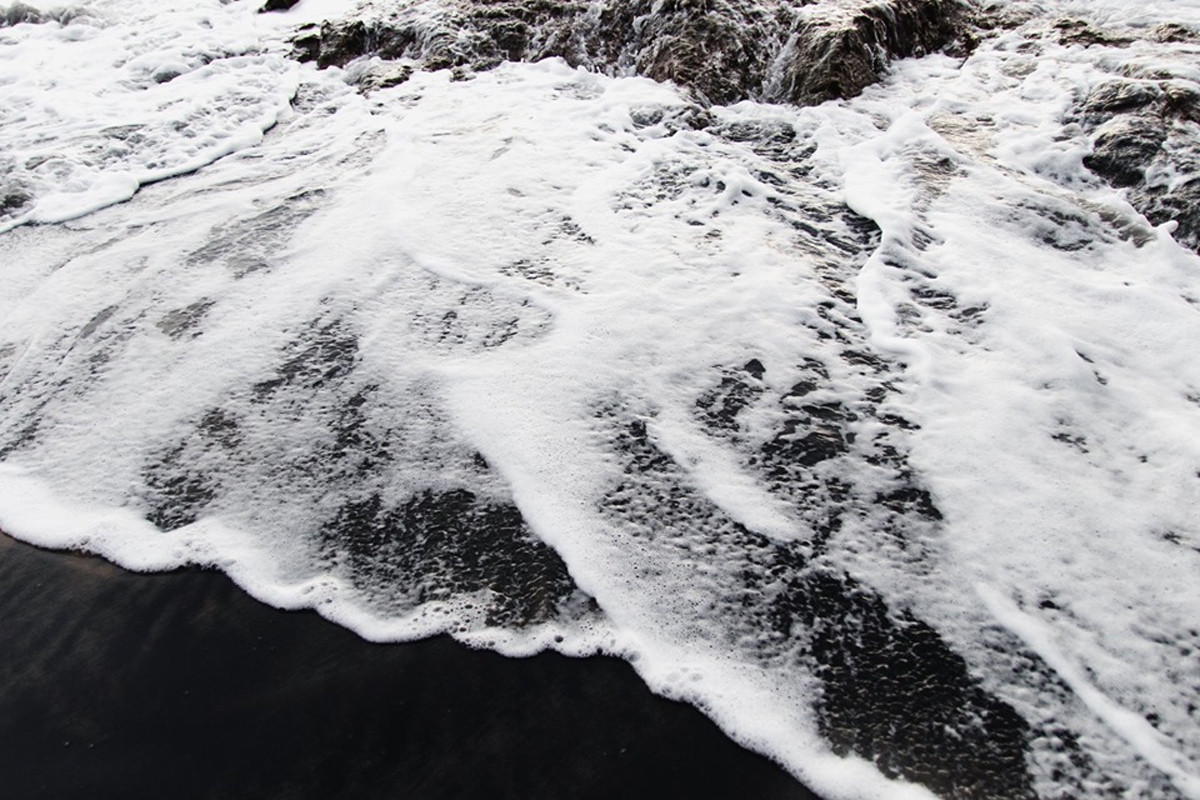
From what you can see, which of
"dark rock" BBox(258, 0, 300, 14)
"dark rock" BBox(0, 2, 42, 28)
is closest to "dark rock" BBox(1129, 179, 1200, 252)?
"dark rock" BBox(258, 0, 300, 14)

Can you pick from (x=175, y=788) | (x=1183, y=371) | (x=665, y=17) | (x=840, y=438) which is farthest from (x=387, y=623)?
(x=665, y=17)

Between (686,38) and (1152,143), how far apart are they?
319cm

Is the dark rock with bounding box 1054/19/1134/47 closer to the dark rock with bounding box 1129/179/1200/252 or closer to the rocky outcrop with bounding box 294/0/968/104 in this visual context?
the rocky outcrop with bounding box 294/0/968/104

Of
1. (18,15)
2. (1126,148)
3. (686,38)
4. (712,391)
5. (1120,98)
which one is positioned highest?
(1120,98)

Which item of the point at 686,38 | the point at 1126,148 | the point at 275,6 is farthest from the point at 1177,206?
the point at 275,6

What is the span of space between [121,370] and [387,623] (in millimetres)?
1921

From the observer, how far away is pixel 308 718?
1.98 metres

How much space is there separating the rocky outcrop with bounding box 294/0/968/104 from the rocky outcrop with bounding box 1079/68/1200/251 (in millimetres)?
1573

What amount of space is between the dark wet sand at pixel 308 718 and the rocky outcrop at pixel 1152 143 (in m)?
3.50

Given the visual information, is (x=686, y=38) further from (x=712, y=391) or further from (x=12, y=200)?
(x=12, y=200)

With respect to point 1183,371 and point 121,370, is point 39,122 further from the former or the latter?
point 1183,371

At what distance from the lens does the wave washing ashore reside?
2039 millimetres

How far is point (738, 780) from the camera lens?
70.7 inches

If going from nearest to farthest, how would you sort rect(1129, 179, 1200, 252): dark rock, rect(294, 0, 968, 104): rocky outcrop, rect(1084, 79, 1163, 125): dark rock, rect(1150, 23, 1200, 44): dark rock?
rect(1129, 179, 1200, 252): dark rock
rect(1084, 79, 1163, 125): dark rock
rect(1150, 23, 1200, 44): dark rock
rect(294, 0, 968, 104): rocky outcrop
